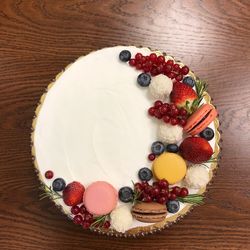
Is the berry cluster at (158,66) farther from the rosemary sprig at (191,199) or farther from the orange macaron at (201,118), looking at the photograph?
the rosemary sprig at (191,199)

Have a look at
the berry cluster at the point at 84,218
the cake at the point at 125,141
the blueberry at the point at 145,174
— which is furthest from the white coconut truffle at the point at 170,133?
the berry cluster at the point at 84,218

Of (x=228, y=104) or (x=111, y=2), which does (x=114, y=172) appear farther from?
(x=111, y=2)

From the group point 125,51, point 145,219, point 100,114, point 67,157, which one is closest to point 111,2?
point 125,51

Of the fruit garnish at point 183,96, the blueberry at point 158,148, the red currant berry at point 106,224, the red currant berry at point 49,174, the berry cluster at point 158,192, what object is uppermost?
the fruit garnish at point 183,96

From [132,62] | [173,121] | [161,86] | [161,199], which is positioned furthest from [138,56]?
[161,199]

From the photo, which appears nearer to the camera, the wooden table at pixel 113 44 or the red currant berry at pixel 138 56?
the red currant berry at pixel 138 56

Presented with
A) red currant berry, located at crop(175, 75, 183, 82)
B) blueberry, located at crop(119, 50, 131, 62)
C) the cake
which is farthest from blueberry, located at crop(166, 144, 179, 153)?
blueberry, located at crop(119, 50, 131, 62)
